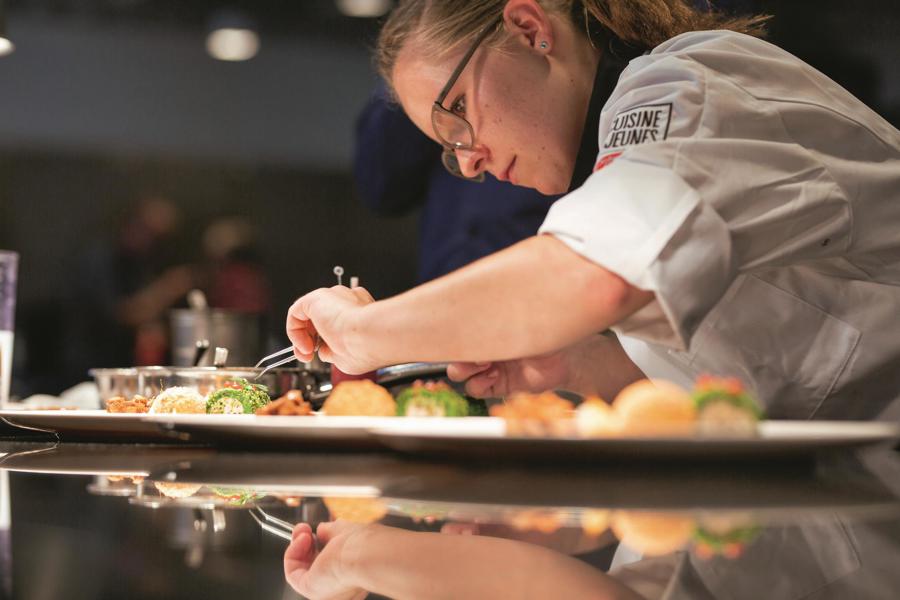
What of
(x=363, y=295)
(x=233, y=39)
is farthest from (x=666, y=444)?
(x=233, y=39)

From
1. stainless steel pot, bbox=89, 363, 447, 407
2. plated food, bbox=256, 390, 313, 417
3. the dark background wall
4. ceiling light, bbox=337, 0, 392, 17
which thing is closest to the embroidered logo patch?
plated food, bbox=256, 390, 313, 417

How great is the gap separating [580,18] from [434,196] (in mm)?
1260

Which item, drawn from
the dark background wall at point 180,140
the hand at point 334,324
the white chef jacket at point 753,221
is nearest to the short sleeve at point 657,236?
the white chef jacket at point 753,221

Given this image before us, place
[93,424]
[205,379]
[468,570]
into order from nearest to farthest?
[468,570] → [93,424] → [205,379]

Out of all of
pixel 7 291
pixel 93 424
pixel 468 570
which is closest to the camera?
pixel 468 570

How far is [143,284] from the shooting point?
212 inches

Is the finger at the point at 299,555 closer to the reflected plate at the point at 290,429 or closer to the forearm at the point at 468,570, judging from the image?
the forearm at the point at 468,570

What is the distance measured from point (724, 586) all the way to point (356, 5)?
5.61 metres

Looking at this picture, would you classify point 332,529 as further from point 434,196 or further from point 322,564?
point 434,196

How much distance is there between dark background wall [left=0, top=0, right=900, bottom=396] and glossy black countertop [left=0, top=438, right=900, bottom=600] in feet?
15.3

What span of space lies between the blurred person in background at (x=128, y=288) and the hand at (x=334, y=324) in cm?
431

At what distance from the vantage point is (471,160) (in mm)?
1318

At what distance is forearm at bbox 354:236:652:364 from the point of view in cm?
80

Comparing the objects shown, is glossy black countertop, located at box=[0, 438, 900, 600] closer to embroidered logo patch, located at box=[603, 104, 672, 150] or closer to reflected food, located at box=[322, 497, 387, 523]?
reflected food, located at box=[322, 497, 387, 523]
